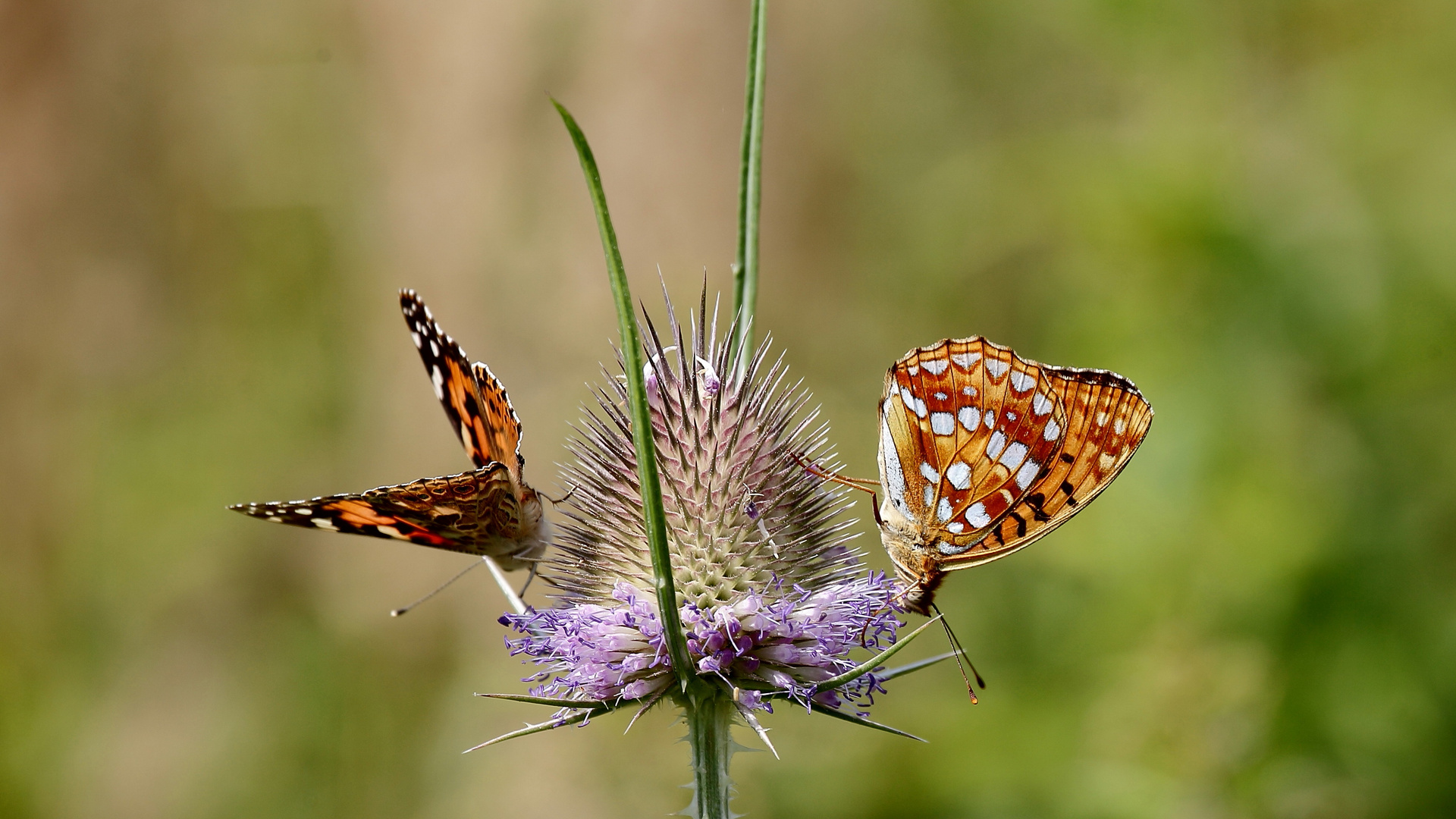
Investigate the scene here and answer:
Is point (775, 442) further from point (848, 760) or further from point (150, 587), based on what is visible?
point (150, 587)

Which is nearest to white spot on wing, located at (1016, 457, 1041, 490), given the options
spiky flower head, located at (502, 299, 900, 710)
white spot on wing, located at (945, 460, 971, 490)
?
white spot on wing, located at (945, 460, 971, 490)

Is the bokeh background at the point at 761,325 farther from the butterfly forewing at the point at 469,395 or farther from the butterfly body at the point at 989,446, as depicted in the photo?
the butterfly forewing at the point at 469,395

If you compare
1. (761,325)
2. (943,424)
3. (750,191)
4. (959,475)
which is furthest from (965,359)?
(761,325)

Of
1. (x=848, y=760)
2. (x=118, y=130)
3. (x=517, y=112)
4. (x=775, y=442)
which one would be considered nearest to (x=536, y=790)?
(x=848, y=760)

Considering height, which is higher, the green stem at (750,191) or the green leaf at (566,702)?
the green stem at (750,191)

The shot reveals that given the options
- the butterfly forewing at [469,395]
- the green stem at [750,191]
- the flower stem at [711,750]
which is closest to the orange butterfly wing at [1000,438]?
the green stem at [750,191]

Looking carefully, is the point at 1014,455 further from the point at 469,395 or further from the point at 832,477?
the point at 469,395

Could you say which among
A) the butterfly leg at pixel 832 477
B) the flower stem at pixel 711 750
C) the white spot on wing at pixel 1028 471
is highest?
the butterfly leg at pixel 832 477
